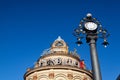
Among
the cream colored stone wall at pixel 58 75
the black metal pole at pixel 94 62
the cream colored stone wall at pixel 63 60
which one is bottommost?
the black metal pole at pixel 94 62

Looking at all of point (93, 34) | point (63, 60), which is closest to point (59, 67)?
point (63, 60)

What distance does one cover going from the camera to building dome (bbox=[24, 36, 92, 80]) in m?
49.4

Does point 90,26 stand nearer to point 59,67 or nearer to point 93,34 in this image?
point 93,34

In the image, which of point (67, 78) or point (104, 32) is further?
point (67, 78)

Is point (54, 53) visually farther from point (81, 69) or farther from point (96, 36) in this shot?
point (96, 36)

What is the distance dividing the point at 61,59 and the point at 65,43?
5.82m

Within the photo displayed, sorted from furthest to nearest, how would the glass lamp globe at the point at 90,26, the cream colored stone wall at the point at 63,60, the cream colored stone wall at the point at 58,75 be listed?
the cream colored stone wall at the point at 63,60 → the cream colored stone wall at the point at 58,75 → the glass lamp globe at the point at 90,26

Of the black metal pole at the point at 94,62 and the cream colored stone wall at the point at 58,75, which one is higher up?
the cream colored stone wall at the point at 58,75

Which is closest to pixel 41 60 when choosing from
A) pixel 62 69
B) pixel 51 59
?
pixel 51 59

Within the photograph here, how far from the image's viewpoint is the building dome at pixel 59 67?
4938 cm

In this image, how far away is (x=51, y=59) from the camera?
52875 mm

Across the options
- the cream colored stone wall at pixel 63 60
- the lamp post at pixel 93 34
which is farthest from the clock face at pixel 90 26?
the cream colored stone wall at pixel 63 60

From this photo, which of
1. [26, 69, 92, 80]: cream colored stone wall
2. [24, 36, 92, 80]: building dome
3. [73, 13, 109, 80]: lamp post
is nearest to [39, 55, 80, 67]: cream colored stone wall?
[24, 36, 92, 80]: building dome

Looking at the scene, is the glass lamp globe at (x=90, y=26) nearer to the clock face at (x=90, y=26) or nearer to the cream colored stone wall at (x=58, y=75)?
the clock face at (x=90, y=26)
